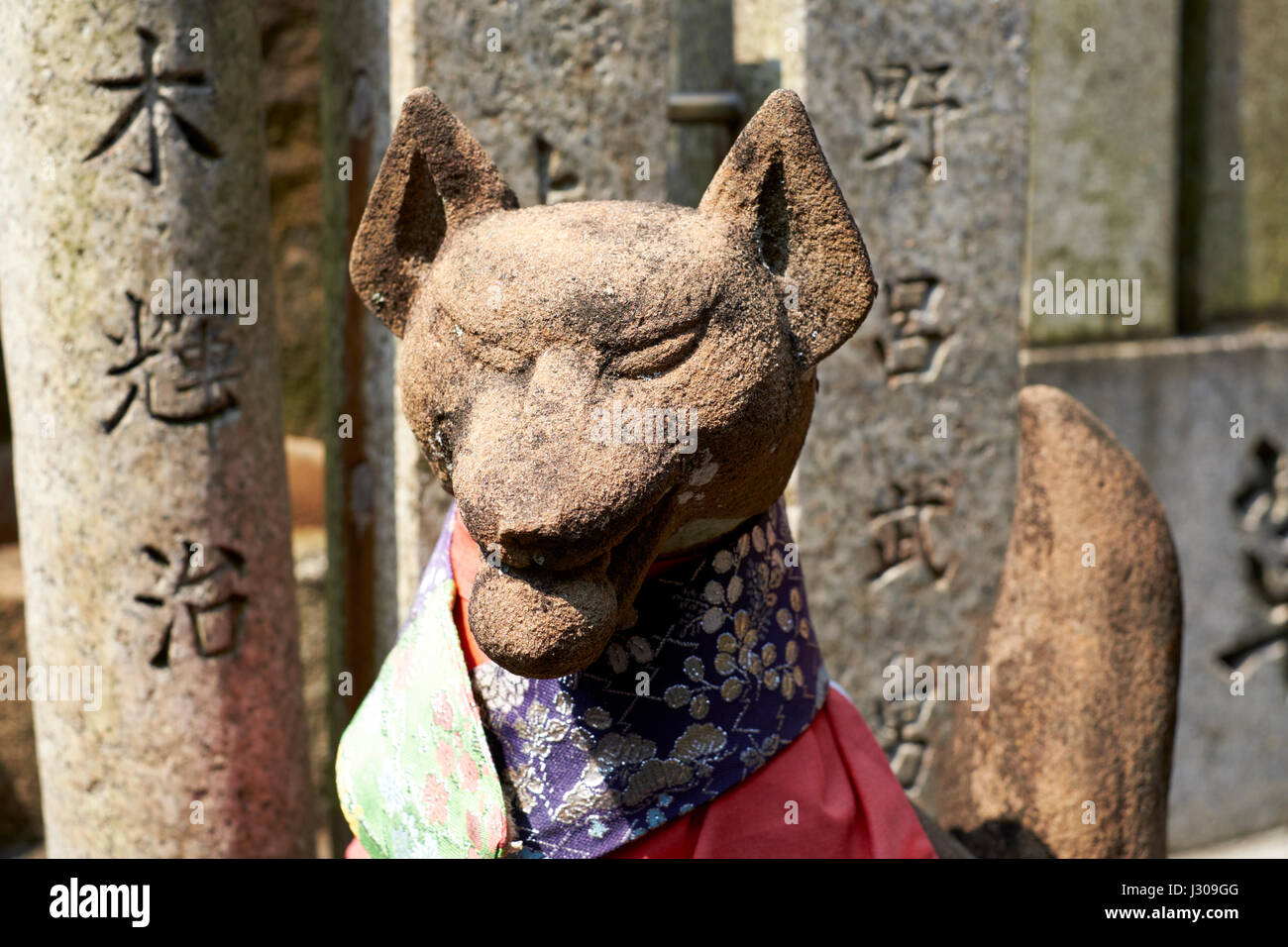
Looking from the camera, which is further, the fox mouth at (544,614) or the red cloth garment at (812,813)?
the red cloth garment at (812,813)

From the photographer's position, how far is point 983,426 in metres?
3.03

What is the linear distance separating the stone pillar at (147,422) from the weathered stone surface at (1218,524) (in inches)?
89.8

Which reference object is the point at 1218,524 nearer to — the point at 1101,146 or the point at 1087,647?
the point at 1101,146

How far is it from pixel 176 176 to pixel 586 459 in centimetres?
134

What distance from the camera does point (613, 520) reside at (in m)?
1.35

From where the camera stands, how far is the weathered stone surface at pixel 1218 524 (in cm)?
376

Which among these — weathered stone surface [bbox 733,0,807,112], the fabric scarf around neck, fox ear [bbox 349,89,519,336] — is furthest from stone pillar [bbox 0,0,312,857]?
weathered stone surface [bbox 733,0,807,112]

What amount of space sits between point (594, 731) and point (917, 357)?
1633mm

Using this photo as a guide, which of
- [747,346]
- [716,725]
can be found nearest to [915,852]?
[716,725]

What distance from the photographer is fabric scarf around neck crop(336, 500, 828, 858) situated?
1.59 meters

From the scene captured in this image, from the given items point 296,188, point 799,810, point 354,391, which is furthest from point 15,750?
point 799,810

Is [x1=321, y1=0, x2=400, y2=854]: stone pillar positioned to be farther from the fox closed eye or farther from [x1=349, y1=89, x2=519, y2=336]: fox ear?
the fox closed eye

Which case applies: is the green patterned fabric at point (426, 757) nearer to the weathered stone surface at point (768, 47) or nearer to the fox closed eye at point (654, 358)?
the fox closed eye at point (654, 358)

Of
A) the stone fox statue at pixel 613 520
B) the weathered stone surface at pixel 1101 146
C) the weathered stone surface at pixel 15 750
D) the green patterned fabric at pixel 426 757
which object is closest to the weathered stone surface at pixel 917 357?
the weathered stone surface at pixel 1101 146
